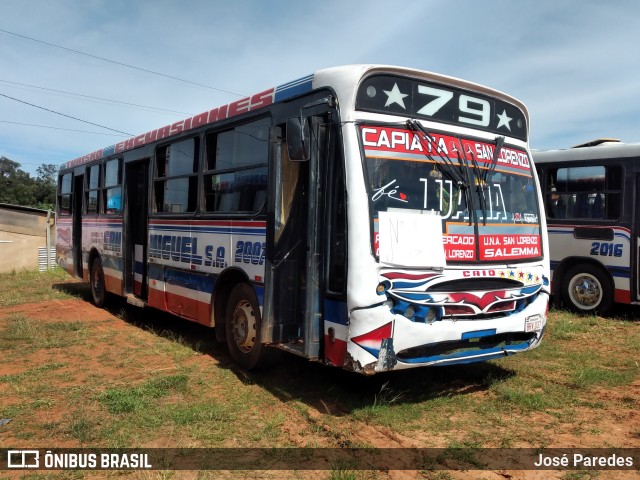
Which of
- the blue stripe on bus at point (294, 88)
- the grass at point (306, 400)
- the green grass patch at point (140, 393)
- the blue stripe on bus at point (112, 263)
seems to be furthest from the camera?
the blue stripe on bus at point (112, 263)

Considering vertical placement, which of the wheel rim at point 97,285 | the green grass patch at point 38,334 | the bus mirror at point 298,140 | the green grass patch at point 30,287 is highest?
the bus mirror at point 298,140

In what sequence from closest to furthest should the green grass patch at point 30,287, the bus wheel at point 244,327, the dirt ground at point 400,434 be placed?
the dirt ground at point 400,434, the bus wheel at point 244,327, the green grass patch at point 30,287

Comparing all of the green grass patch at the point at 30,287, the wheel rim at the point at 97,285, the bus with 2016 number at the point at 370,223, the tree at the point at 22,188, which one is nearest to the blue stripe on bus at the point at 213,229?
the bus with 2016 number at the point at 370,223

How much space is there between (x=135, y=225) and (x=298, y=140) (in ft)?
17.5

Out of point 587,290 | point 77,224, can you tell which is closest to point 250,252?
point 587,290

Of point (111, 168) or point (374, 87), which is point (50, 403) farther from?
point (111, 168)

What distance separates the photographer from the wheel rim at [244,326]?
5.82 metres

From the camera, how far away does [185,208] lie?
7.09 meters

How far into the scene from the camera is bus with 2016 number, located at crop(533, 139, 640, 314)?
8695 millimetres

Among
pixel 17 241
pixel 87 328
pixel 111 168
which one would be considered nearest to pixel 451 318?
pixel 87 328

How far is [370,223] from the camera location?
14.2 ft

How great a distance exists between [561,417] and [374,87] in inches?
127

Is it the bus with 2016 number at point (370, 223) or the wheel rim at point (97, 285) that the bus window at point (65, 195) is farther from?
the bus with 2016 number at point (370, 223)

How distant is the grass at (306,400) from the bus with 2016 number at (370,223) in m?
0.51
